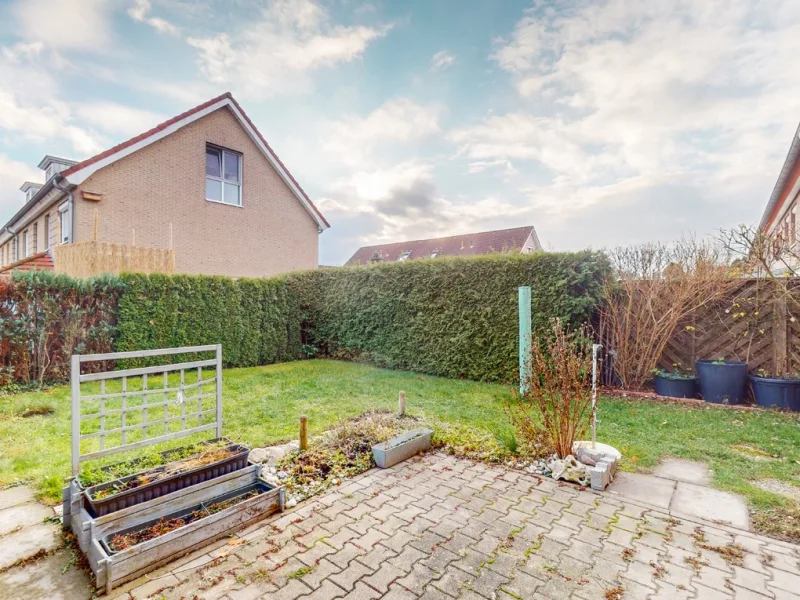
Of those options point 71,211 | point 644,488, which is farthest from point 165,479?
point 71,211

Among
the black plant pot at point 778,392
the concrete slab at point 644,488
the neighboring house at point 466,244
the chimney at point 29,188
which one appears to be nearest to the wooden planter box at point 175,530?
the concrete slab at point 644,488

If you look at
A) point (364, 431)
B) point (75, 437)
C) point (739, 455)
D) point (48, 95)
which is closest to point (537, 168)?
point (739, 455)

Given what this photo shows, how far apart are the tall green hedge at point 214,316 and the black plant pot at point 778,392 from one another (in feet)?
32.3

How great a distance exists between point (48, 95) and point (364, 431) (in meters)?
10.6

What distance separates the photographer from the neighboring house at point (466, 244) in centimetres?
2676

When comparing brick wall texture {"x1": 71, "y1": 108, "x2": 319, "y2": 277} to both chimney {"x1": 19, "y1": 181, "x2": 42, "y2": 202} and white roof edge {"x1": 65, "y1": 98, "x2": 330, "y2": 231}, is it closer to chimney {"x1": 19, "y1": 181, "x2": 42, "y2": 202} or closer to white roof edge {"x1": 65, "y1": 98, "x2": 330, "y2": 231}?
white roof edge {"x1": 65, "y1": 98, "x2": 330, "y2": 231}

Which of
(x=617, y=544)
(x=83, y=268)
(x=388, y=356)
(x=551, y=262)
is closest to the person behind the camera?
(x=617, y=544)

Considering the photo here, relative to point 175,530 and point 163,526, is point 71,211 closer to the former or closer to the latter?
point 163,526

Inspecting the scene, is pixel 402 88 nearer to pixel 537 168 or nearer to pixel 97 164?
pixel 537 168

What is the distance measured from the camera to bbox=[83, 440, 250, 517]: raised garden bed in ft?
8.03

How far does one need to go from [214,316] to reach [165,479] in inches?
276

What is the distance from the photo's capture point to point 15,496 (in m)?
3.14

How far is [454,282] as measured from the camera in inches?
329

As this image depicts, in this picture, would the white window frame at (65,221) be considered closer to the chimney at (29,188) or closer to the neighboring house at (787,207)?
the chimney at (29,188)
